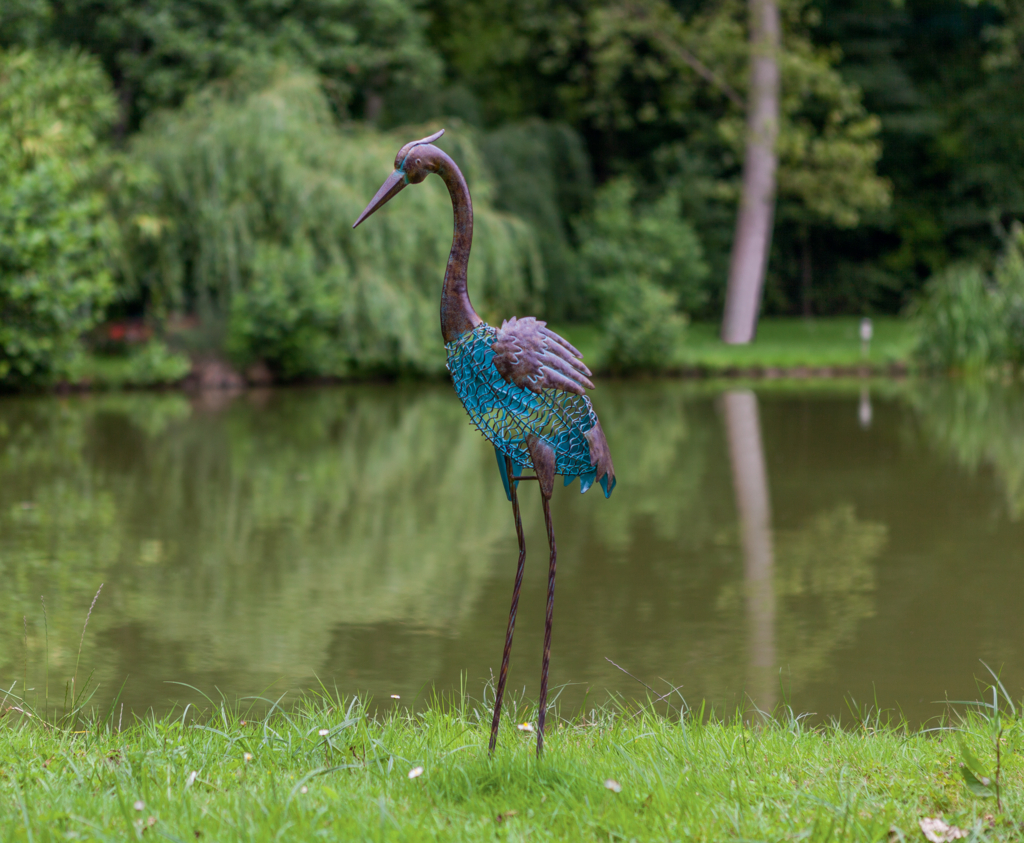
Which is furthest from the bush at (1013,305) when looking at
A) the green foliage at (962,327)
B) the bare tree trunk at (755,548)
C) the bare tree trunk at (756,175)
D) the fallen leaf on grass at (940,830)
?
the fallen leaf on grass at (940,830)

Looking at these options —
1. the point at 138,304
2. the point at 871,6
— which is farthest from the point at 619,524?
the point at 871,6

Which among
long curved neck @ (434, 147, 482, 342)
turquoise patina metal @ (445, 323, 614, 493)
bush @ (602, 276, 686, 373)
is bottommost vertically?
bush @ (602, 276, 686, 373)

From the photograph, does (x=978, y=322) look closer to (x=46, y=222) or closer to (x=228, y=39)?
(x=228, y=39)

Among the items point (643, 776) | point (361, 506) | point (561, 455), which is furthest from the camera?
point (361, 506)

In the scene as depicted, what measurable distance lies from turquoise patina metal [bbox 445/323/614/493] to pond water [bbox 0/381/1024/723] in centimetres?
129

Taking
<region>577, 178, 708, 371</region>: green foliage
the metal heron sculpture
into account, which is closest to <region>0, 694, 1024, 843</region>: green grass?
the metal heron sculpture

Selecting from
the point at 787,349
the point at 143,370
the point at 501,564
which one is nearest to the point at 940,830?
the point at 501,564

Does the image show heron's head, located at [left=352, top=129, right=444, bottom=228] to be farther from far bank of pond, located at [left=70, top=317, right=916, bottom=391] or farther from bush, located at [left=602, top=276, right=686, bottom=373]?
bush, located at [left=602, top=276, right=686, bottom=373]

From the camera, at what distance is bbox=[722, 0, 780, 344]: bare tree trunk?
2195cm

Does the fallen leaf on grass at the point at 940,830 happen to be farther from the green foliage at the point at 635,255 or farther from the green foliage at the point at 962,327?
the green foliage at the point at 962,327

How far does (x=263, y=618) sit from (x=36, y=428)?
8060 millimetres

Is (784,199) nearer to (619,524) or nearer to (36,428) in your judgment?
(36,428)

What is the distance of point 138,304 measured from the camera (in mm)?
20094

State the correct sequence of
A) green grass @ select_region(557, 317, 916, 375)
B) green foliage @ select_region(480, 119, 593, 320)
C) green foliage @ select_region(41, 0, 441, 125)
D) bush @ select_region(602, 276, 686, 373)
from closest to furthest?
bush @ select_region(602, 276, 686, 373) → green grass @ select_region(557, 317, 916, 375) → green foliage @ select_region(41, 0, 441, 125) → green foliage @ select_region(480, 119, 593, 320)
